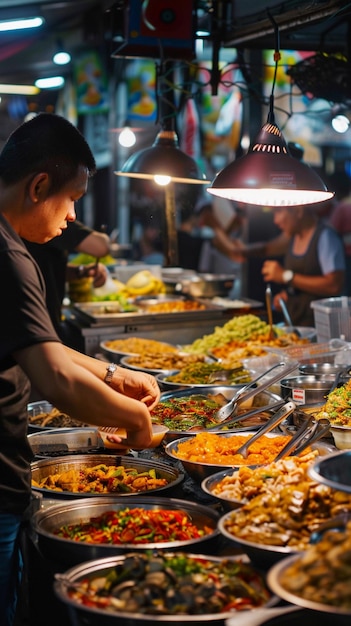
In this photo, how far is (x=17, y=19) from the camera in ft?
31.6

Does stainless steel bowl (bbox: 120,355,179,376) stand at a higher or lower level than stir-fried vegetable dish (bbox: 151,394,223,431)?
lower

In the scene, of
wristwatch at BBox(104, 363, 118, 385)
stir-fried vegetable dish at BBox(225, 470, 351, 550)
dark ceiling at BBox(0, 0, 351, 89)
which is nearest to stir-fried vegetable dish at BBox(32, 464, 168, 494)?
wristwatch at BBox(104, 363, 118, 385)

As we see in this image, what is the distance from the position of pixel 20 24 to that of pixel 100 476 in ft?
24.7

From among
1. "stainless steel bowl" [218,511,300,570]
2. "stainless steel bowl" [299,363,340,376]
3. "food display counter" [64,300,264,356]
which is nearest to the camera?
"stainless steel bowl" [218,511,300,570]

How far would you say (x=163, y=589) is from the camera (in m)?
2.18

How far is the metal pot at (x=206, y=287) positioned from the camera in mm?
8133

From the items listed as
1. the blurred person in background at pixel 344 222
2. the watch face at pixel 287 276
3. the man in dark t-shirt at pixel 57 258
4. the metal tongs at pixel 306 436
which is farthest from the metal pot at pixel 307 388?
the blurred person in background at pixel 344 222

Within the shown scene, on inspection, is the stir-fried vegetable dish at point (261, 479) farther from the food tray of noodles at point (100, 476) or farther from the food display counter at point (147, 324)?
the food display counter at point (147, 324)

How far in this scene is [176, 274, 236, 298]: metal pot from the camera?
8133 millimetres

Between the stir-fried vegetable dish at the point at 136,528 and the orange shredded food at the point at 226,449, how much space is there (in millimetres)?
502

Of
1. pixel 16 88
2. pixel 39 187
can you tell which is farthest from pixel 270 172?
pixel 16 88

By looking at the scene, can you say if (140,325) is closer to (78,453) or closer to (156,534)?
(78,453)

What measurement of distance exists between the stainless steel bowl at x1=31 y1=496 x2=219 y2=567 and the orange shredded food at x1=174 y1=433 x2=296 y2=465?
0.42m

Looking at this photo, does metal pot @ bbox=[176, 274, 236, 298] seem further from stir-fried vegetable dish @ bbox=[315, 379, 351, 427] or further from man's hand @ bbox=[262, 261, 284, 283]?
stir-fried vegetable dish @ bbox=[315, 379, 351, 427]
